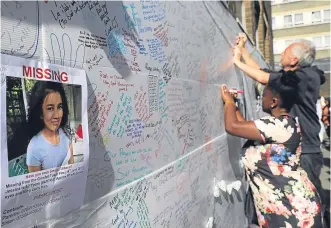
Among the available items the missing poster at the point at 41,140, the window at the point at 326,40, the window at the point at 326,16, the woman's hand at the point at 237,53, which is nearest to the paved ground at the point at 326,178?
the woman's hand at the point at 237,53

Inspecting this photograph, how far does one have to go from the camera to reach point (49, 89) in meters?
1.12

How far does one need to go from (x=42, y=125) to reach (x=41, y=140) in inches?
1.7

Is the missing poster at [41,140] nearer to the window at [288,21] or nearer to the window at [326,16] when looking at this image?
the window at [326,16]

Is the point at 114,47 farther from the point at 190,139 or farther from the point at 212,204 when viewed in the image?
the point at 212,204

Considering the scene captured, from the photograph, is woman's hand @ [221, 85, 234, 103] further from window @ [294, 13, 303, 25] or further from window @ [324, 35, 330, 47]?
window @ [294, 13, 303, 25]

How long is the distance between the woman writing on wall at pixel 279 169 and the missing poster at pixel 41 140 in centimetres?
175

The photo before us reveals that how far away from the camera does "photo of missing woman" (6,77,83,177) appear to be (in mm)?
992

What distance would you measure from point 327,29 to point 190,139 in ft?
99.9

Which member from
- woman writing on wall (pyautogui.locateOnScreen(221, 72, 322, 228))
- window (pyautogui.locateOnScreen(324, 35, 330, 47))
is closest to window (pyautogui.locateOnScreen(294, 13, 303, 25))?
window (pyautogui.locateOnScreen(324, 35, 330, 47))

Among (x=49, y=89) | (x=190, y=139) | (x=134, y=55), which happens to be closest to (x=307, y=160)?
(x=190, y=139)

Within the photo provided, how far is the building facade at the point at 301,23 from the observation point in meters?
29.2

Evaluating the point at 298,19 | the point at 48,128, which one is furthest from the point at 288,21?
the point at 48,128

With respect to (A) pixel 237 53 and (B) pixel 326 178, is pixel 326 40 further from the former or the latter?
(A) pixel 237 53

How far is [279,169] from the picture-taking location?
2.73 metres
